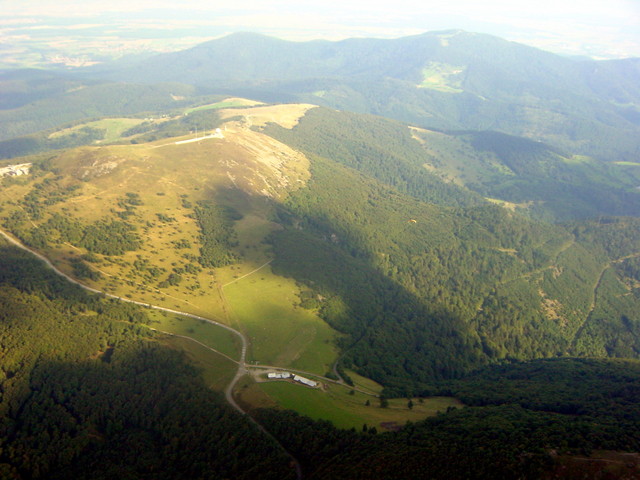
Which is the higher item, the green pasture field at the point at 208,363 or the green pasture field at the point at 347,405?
the green pasture field at the point at 208,363

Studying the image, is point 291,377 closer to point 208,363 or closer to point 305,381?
point 305,381

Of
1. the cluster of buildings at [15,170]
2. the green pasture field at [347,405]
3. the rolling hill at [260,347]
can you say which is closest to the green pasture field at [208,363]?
the rolling hill at [260,347]

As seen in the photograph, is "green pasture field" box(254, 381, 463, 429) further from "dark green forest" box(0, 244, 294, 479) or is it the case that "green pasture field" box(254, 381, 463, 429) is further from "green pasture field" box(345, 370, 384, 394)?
"dark green forest" box(0, 244, 294, 479)

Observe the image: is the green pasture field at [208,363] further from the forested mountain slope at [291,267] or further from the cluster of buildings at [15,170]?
the cluster of buildings at [15,170]

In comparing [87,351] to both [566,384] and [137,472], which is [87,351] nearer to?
A: [137,472]

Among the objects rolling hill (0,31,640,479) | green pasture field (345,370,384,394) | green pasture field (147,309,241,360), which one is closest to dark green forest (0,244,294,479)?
rolling hill (0,31,640,479)

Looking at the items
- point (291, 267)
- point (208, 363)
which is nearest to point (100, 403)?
point (208, 363)
